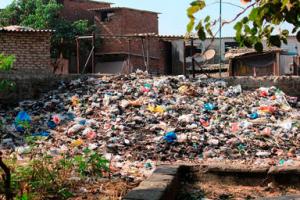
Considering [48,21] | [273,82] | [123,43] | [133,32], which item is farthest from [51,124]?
[133,32]

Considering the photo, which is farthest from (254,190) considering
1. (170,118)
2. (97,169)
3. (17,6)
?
(17,6)

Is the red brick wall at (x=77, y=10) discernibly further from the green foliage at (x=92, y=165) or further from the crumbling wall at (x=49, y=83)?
the green foliage at (x=92, y=165)

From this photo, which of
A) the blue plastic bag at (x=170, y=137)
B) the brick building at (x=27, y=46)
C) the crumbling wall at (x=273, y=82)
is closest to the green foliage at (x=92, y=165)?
the blue plastic bag at (x=170, y=137)

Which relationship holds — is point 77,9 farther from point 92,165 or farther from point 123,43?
point 92,165

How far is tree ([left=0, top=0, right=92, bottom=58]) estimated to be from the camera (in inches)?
862

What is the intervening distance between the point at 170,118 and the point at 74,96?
2.24 m

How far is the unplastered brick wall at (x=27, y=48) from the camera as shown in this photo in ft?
47.6

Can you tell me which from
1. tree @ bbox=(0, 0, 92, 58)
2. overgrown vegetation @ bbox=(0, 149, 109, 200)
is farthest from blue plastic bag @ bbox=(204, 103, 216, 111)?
tree @ bbox=(0, 0, 92, 58)

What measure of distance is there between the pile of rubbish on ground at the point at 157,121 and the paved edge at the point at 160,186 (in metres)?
1.71

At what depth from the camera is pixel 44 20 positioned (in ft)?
72.1

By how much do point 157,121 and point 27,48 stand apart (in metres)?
6.79

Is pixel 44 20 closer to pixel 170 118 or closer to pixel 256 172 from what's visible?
pixel 170 118

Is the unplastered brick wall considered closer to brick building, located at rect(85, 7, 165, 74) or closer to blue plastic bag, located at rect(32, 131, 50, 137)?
blue plastic bag, located at rect(32, 131, 50, 137)

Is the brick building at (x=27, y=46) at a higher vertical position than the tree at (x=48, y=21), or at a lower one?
lower
